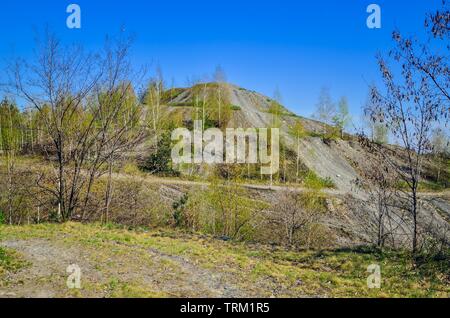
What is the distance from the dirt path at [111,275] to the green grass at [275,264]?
0.20 meters

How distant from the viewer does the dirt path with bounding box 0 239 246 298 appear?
25.6 feet

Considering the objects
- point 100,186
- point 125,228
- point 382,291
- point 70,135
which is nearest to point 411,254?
point 382,291

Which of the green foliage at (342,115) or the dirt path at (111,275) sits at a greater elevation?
the green foliage at (342,115)

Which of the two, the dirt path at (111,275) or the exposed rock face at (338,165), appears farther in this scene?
the exposed rock face at (338,165)

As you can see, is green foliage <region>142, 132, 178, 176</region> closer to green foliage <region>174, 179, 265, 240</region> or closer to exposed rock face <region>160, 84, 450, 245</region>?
green foliage <region>174, 179, 265, 240</region>

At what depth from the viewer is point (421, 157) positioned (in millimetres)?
12781

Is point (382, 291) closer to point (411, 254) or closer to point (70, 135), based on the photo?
point (411, 254)

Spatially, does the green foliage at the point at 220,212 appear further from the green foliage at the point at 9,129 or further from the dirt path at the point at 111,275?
the dirt path at the point at 111,275

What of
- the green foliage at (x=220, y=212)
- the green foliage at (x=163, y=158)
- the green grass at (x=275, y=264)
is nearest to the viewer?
the green grass at (x=275, y=264)

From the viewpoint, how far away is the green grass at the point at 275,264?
9.04m

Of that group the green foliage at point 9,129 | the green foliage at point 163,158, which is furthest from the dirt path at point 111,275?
the green foliage at point 163,158

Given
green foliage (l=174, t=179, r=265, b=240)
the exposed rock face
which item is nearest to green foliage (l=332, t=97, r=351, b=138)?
the exposed rock face

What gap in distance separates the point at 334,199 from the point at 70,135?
99.2 feet

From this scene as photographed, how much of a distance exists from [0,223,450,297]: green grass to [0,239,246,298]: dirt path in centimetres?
20
